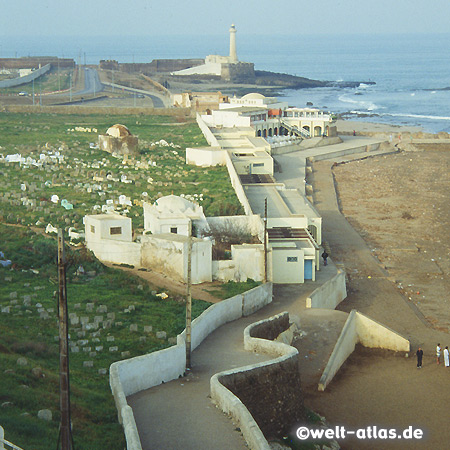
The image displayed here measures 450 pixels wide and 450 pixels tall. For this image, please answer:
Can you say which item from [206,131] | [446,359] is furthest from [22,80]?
[446,359]

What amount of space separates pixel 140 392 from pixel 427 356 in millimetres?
7624

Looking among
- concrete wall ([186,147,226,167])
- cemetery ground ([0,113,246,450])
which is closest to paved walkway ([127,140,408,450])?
cemetery ground ([0,113,246,450])

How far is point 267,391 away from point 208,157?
88.1 ft

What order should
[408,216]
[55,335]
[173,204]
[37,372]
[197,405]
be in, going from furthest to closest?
[408,216]
[173,204]
[55,335]
[37,372]
[197,405]

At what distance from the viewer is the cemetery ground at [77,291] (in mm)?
12578

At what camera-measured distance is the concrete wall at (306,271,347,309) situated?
20.7 meters

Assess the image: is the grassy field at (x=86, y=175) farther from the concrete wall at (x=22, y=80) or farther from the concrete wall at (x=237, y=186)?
the concrete wall at (x=22, y=80)

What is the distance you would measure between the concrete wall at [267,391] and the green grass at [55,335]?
→ 162 cm

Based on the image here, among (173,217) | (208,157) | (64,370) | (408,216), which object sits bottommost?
(408,216)

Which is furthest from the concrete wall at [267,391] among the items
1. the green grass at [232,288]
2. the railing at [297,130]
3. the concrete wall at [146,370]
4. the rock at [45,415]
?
the railing at [297,130]

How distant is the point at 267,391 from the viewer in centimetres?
1420

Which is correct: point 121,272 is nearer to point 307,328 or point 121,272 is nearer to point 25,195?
point 307,328

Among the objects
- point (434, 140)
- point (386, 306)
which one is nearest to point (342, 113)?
point (434, 140)

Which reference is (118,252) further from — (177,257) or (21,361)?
(21,361)
